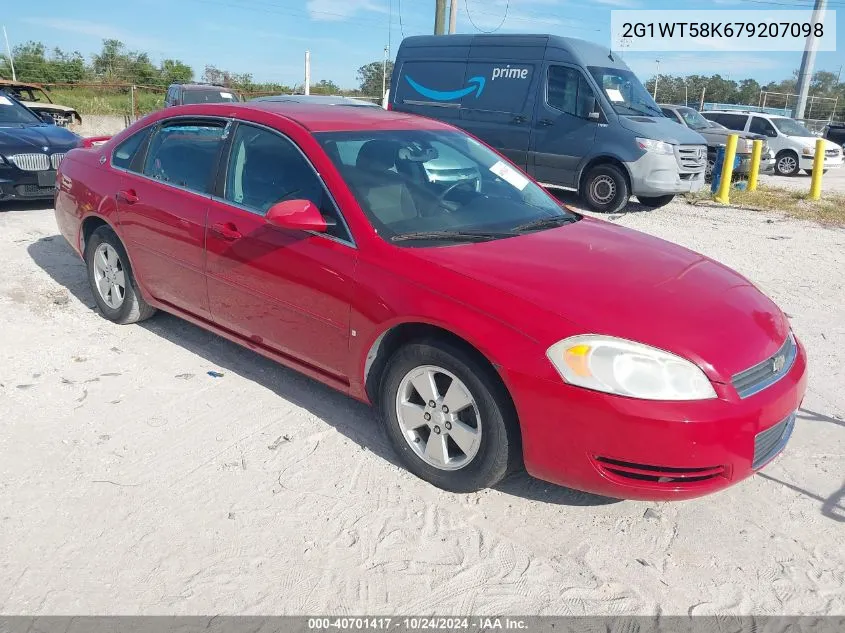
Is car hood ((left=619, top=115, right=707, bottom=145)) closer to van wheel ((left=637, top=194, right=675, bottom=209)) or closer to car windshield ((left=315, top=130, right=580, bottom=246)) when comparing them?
van wheel ((left=637, top=194, right=675, bottom=209))

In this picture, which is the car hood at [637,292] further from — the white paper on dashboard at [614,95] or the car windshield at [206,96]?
the car windshield at [206,96]

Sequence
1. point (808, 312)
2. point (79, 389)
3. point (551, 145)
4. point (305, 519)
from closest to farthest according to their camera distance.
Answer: point (305, 519) < point (79, 389) < point (808, 312) < point (551, 145)

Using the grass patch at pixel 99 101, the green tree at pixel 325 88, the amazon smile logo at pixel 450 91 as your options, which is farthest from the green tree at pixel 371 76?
the amazon smile logo at pixel 450 91

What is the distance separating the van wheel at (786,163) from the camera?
19.1 meters

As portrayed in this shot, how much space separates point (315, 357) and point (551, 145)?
8448 millimetres

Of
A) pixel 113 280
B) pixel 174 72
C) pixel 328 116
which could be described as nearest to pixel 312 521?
pixel 328 116

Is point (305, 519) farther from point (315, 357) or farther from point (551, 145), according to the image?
point (551, 145)

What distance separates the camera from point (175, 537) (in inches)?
113

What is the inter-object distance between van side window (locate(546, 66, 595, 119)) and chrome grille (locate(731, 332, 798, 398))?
8.35 m

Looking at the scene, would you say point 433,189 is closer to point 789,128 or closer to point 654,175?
point 654,175

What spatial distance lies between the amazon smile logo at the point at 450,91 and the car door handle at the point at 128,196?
8046 millimetres

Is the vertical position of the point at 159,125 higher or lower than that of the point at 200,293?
higher

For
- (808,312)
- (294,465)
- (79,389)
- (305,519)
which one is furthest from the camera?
(808,312)

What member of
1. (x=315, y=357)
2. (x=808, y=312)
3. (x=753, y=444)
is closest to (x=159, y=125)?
(x=315, y=357)
